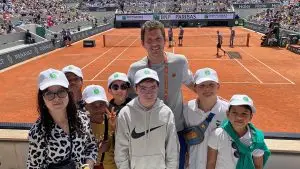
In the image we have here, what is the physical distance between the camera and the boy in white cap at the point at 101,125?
3.65 meters

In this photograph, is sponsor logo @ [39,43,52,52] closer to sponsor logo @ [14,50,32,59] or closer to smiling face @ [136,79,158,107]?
sponsor logo @ [14,50,32,59]

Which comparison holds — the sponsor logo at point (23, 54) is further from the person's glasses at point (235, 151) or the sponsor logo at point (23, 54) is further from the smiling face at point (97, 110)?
the person's glasses at point (235, 151)

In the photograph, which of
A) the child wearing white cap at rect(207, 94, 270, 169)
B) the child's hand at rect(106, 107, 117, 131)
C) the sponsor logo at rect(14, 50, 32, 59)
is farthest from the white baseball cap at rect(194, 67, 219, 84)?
the sponsor logo at rect(14, 50, 32, 59)

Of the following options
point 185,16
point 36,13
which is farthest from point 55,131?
point 185,16

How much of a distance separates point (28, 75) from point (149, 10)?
5103 cm

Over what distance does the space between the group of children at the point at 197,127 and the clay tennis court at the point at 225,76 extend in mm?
6774

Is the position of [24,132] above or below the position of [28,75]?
above

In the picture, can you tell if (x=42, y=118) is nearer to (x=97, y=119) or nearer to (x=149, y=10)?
(x=97, y=119)

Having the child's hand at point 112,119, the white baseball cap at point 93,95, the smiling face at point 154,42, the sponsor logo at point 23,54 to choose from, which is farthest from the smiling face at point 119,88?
the sponsor logo at point 23,54

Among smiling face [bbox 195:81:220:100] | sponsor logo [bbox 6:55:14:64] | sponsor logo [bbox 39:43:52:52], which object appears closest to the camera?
smiling face [bbox 195:81:220:100]

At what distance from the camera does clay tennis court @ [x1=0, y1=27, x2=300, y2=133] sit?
11648 mm

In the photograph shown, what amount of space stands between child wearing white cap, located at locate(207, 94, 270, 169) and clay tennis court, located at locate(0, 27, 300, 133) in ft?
22.5

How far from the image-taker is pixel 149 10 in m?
67.7

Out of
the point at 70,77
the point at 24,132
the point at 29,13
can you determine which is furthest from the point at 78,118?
the point at 29,13
